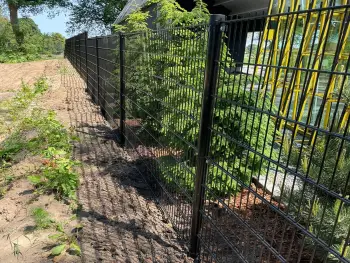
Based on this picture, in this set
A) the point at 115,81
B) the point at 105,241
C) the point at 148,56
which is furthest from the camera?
the point at 115,81

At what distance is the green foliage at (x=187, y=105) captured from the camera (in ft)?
7.39

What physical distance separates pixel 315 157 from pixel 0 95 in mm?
9462

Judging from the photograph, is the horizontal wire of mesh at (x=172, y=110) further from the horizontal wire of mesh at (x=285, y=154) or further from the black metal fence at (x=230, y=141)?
the horizontal wire of mesh at (x=285, y=154)

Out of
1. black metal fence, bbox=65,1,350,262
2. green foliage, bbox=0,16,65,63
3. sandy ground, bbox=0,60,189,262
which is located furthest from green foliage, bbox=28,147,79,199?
green foliage, bbox=0,16,65,63

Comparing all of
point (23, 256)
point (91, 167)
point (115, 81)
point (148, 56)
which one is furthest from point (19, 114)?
point (23, 256)

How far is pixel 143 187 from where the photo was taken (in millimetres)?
3789

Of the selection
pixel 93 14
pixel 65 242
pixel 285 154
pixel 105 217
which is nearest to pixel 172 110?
pixel 285 154

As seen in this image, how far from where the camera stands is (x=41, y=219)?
2.64 m

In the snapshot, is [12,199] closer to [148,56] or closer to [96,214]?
[96,214]

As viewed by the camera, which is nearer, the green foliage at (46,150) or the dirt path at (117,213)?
the dirt path at (117,213)

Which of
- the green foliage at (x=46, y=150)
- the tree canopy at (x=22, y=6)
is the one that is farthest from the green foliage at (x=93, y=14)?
the green foliage at (x=46, y=150)

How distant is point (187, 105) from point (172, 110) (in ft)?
0.96

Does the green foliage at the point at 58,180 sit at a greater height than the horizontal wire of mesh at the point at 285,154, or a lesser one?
lesser

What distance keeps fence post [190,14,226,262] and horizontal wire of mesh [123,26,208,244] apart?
0.46 ft
